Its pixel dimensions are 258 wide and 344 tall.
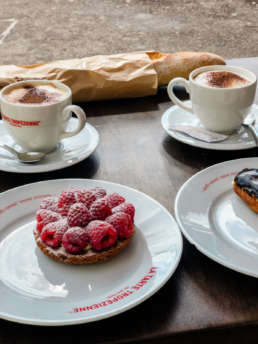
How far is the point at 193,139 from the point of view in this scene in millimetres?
1106

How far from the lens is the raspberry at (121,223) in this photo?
0.72m

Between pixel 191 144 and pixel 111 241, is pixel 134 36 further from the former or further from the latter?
pixel 111 241

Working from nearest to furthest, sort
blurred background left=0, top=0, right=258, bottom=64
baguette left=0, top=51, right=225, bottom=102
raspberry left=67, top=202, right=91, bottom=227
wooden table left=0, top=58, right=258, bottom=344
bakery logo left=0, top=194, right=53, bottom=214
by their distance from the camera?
Answer: 1. wooden table left=0, top=58, right=258, bottom=344
2. raspberry left=67, top=202, right=91, bottom=227
3. bakery logo left=0, top=194, right=53, bottom=214
4. baguette left=0, top=51, right=225, bottom=102
5. blurred background left=0, top=0, right=258, bottom=64

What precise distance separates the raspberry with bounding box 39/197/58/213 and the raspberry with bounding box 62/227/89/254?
0.09 m

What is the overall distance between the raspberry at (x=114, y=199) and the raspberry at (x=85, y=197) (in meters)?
0.03

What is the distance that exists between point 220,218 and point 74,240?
0.30m

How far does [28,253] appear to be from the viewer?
0.74 metres

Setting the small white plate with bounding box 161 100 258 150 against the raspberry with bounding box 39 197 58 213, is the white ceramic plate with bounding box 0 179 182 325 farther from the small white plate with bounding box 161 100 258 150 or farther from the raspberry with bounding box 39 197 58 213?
the small white plate with bounding box 161 100 258 150

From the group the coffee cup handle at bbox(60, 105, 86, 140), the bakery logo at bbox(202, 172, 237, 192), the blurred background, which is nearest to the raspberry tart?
the bakery logo at bbox(202, 172, 237, 192)

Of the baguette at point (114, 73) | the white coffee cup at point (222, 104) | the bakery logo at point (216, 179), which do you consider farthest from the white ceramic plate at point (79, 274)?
the baguette at point (114, 73)

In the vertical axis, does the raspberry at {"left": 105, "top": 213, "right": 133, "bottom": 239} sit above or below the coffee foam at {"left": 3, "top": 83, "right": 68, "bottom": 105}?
below

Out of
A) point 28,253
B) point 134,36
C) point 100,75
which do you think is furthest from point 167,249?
point 134,36

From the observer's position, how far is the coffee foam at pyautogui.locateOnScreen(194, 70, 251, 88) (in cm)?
114

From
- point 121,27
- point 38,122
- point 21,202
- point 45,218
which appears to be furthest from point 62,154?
point 121,27
